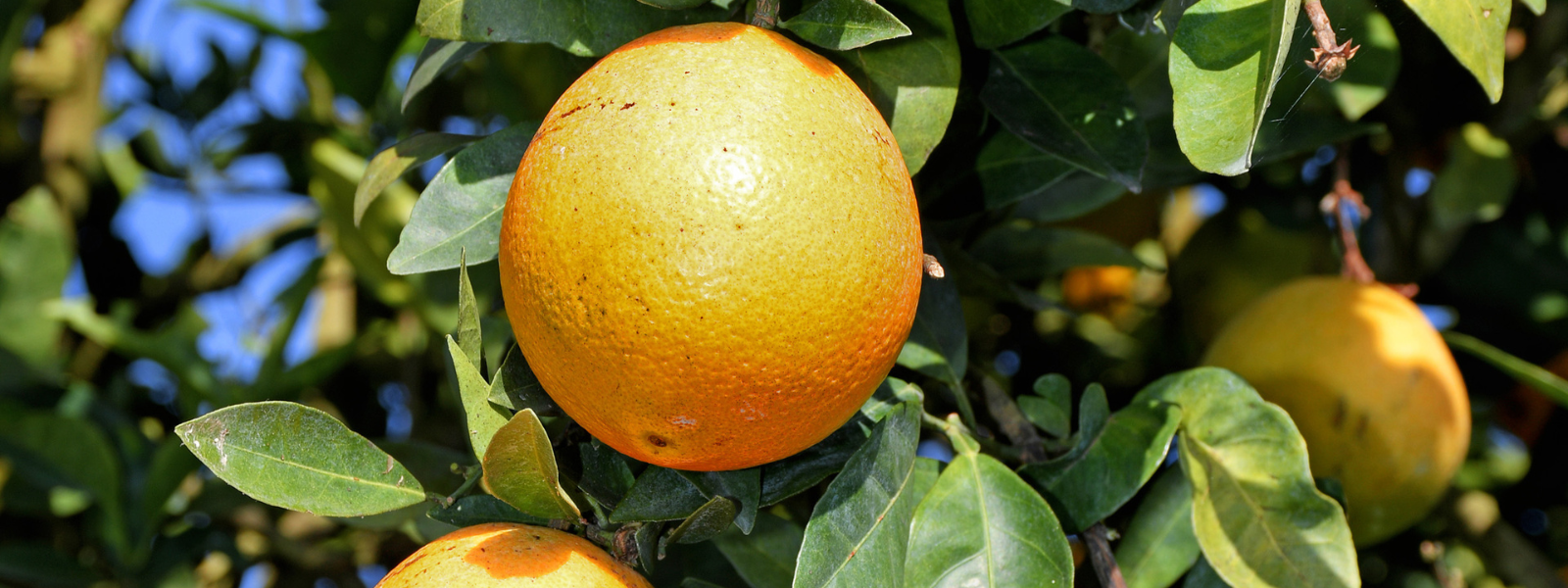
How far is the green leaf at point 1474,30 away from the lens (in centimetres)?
74

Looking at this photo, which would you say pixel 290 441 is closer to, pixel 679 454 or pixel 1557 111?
pixel 679 454

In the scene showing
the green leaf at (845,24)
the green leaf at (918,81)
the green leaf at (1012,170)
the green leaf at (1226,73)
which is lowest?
the green leaf at (1012,170)

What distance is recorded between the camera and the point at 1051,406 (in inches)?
36.4

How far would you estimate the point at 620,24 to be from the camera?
805 millimetres

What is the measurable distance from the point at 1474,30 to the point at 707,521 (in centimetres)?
61

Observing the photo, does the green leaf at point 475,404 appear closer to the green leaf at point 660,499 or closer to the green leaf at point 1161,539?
the green leaf at point 660,499

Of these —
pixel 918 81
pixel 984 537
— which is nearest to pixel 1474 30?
pixel 918 81

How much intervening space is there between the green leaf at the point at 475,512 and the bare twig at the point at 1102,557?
44cm

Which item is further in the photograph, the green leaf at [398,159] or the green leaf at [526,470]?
the green leaf at [398,159]

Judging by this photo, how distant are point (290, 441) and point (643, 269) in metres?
0.30

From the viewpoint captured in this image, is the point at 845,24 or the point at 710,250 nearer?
the point at 710,250

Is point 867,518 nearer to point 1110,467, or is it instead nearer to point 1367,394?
point 1110,467

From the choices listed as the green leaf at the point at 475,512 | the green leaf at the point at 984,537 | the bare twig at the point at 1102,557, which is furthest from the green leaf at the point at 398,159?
the bare twig at the point at 1102,557

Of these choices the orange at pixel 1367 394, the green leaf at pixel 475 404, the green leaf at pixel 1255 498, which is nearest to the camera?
the green leaf at pixel 475 404
